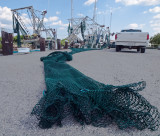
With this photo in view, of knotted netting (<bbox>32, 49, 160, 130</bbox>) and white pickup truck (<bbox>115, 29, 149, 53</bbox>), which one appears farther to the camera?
white pickup truck (<bbox>115, 29, 149, 53</bbox>)

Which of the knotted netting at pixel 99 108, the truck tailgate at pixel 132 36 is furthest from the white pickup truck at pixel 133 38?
the knotted netting at pixel 99 108

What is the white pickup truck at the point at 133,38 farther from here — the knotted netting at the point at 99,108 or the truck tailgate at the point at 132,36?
the knotted netting at the point at 99,108

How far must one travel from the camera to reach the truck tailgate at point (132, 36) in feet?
34.3

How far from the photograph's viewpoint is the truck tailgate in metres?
10.4

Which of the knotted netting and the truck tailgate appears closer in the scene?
the knotted netting

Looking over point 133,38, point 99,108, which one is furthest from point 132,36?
point 99,108

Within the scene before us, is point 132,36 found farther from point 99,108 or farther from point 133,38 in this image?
point 99,108

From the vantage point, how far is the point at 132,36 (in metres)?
10.7

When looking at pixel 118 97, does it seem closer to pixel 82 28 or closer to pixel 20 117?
pixel 20 117

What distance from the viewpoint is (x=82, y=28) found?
86.2ft

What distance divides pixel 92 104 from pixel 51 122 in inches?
19.0

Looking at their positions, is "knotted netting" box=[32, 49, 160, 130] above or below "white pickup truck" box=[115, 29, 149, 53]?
below

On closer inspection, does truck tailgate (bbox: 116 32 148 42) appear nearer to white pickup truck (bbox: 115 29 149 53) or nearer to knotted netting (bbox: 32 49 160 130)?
white pickup truck (bbox: 115 29 149 53)

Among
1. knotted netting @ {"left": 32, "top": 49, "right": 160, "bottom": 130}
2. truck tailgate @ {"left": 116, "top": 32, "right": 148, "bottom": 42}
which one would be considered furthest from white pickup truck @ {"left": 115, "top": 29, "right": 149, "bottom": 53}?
knotted netting @ {"left": 32, "top": 49, "right": 160, "bottom": 130}
